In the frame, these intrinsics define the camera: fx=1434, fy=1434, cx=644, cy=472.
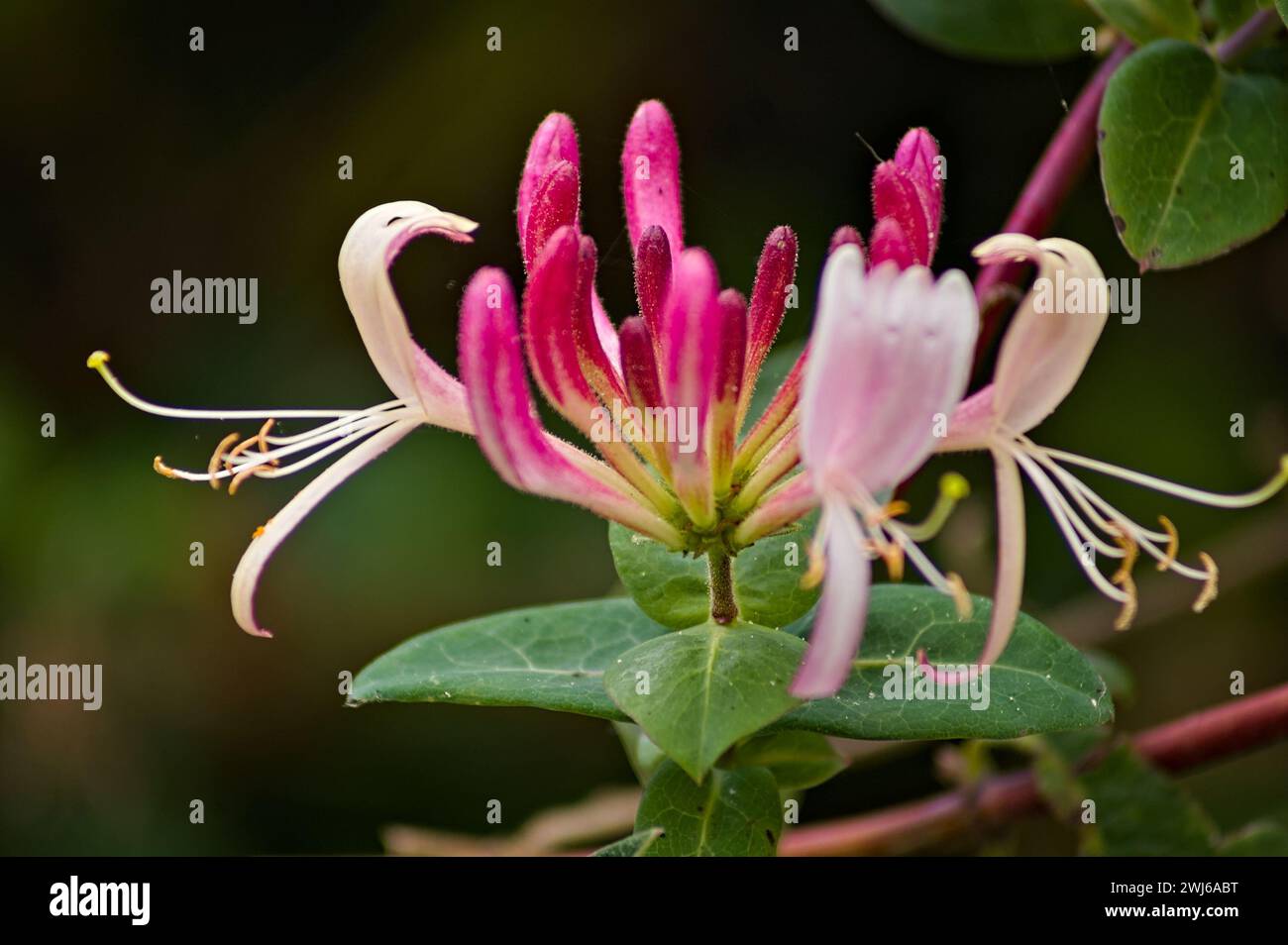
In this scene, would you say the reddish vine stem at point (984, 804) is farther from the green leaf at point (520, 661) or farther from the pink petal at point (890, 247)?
the pink petal at point (890, 247)

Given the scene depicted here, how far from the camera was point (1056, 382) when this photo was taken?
3.29 feet

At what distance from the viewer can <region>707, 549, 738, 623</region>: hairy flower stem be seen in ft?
3.84

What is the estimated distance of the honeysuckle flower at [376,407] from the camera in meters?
1.07

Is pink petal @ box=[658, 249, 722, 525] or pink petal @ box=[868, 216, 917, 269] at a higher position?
pink petal @ box=[868, 216, 917, 269]

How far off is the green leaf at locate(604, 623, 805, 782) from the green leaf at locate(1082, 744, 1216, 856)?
0.62 meters

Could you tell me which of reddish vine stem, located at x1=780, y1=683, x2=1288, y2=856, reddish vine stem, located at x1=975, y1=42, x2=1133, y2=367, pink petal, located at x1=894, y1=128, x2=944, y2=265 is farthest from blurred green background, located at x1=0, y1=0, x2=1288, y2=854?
pink petal, located at x1=894, y1=128, x2=944, y2=265

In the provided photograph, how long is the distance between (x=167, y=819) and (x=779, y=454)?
1.57 m

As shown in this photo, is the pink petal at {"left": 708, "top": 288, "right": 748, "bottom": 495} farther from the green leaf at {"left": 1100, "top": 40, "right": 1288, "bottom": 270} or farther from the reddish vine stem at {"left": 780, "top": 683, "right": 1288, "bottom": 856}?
Result: the reddish vine stem at {"left": 780, "top": 683, "right": 1288, "bottom": 856}

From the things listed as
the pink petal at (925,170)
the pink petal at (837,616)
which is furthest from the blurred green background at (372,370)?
the pink petal at (837,616)

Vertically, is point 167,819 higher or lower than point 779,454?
lower

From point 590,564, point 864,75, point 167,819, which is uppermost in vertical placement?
point 864,75
